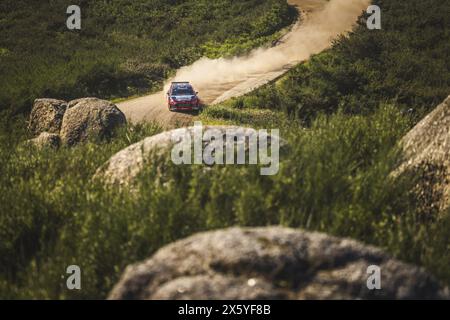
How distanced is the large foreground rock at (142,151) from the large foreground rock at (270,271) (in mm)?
3611

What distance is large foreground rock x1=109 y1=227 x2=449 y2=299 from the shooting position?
18.4 ft

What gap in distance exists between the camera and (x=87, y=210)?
8086 mm

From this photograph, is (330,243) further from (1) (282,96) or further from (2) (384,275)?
(1) (282,96)

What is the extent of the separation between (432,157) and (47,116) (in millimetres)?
15621

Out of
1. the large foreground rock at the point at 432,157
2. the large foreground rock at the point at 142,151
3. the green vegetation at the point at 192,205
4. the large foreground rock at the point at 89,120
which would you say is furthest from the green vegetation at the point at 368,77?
the large foreground rock at the point at 142,151

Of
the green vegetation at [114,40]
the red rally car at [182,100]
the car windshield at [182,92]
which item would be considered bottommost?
the red rally car at [182,100]

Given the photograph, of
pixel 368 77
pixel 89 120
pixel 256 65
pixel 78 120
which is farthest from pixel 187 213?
pixel 256 65

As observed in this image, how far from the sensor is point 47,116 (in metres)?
21.6

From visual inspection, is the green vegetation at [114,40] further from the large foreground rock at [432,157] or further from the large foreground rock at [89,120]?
the large foreground rock at [432,157]

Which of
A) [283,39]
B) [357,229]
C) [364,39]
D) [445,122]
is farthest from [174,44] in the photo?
[357,229]

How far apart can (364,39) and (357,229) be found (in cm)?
2563

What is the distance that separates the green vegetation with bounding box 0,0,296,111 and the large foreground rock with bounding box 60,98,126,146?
10.0m

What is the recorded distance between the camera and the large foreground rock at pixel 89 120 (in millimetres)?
19134

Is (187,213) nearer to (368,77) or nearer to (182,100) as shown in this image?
(182,100)
